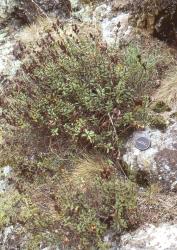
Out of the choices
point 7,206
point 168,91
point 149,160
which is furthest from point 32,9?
point 149,160

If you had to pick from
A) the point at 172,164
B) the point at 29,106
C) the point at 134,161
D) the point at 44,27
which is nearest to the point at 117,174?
the point at 134,161

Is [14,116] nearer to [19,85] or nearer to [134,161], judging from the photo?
[19,85]

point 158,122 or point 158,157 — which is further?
point 158,122

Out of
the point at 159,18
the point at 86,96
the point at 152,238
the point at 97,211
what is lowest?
the point at 152,238

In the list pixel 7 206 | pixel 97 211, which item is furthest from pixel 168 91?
pixel 7 206

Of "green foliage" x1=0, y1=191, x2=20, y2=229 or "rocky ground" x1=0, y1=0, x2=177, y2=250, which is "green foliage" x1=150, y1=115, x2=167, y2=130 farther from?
"green foliage" x1=0, y1=191, x2=20, y2=229

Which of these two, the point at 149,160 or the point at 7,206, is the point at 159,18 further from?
the point at 7,206

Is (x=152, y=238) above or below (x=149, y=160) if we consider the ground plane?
below

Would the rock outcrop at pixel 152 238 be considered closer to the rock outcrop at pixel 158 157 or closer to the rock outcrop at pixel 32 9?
the rock outcrop at pixel 158 157

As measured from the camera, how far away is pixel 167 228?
3.88 meters

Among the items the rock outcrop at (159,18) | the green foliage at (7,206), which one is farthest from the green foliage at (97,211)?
the rock outcrop at (159,18)

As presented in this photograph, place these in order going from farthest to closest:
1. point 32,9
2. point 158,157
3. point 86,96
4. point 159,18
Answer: point 32,9 → point 159,18 → point 86,96 → point 158,157

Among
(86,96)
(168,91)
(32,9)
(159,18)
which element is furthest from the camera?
(32,9)

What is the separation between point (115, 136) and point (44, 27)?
3050 millimetres
